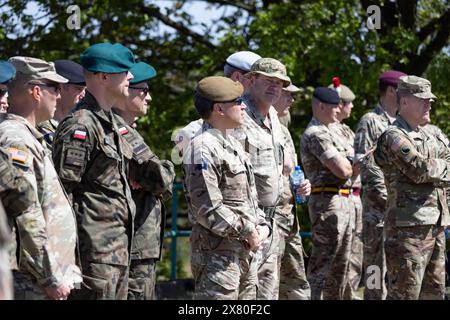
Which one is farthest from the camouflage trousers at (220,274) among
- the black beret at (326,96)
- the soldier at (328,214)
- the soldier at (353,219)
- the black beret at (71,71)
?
the black beret at (326,96)

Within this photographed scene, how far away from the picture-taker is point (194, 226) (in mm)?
6746

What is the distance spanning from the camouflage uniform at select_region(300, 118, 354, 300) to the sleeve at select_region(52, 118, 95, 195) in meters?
3.98

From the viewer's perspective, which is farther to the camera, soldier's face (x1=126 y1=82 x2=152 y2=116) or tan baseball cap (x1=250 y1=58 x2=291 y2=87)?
tan baseball cap (x1=250 y1=58 x2=291 y2=87)

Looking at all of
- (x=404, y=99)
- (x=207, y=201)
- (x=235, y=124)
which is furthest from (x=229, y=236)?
(x=404, y=99)

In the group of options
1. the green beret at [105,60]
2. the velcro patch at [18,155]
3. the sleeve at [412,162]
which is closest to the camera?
the velcro patch at [18,155]

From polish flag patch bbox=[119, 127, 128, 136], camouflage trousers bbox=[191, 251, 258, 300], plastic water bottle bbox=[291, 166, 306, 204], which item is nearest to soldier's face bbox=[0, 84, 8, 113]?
polish flag patch bbox=[119, 127, 128, 136]

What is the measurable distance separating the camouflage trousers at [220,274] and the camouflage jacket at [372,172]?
12.0ft

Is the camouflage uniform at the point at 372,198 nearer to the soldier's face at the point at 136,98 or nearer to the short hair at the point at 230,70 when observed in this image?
the short hair at the point at 230,70

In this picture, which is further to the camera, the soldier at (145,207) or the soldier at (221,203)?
the soldier at (221,203)

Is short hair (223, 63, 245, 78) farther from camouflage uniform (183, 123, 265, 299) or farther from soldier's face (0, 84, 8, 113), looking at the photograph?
soldier's face (0, 84, 8, 113)

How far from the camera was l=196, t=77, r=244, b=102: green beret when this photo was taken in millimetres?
6688

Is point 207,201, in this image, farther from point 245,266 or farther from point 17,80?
point 17,80

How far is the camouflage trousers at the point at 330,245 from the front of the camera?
945cm

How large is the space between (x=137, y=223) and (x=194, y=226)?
1.67 ft
